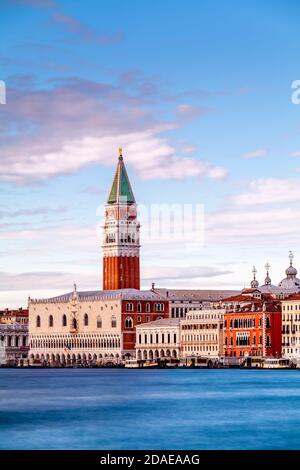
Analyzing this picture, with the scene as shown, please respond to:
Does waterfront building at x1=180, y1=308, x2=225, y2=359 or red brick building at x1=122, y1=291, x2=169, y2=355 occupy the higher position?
red brick building at x1=122, y1=291, x2=169, y2=355

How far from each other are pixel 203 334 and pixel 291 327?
11.2m

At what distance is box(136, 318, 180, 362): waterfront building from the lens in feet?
408

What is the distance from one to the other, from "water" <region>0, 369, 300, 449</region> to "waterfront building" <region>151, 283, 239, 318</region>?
49.5 meters

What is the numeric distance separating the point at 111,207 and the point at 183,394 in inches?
2789

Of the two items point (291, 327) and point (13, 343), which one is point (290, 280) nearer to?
point (291, 327)

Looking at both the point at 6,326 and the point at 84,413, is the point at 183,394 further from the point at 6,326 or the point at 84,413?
the point at 6,326

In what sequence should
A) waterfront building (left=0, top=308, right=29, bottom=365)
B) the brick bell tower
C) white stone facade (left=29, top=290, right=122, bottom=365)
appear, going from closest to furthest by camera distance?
white stone facade (left=29, top=290, right=122, bottom=365) → the brick bell tower → waterfront building (left=0, top=308, right=29, bottom=365)

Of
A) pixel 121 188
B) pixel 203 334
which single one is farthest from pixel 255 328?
pixel 121 188

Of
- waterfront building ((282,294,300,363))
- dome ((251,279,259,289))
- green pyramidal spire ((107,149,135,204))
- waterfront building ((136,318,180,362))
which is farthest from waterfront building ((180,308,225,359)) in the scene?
green pyramidal spire ((107,149,135,204))

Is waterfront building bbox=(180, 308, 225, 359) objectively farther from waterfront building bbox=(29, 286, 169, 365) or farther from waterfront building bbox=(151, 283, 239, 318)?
waterfront building bbox=(151, 283, 239, 318)

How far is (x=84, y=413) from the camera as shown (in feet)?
184

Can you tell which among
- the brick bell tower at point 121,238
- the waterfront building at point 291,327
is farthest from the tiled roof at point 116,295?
the waterfront building at point 291,327

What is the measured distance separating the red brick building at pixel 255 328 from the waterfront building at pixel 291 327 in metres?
1.22

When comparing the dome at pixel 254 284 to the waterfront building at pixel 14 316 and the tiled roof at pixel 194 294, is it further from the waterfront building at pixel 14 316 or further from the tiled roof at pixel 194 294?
the waterfront building at pixel 14 316
